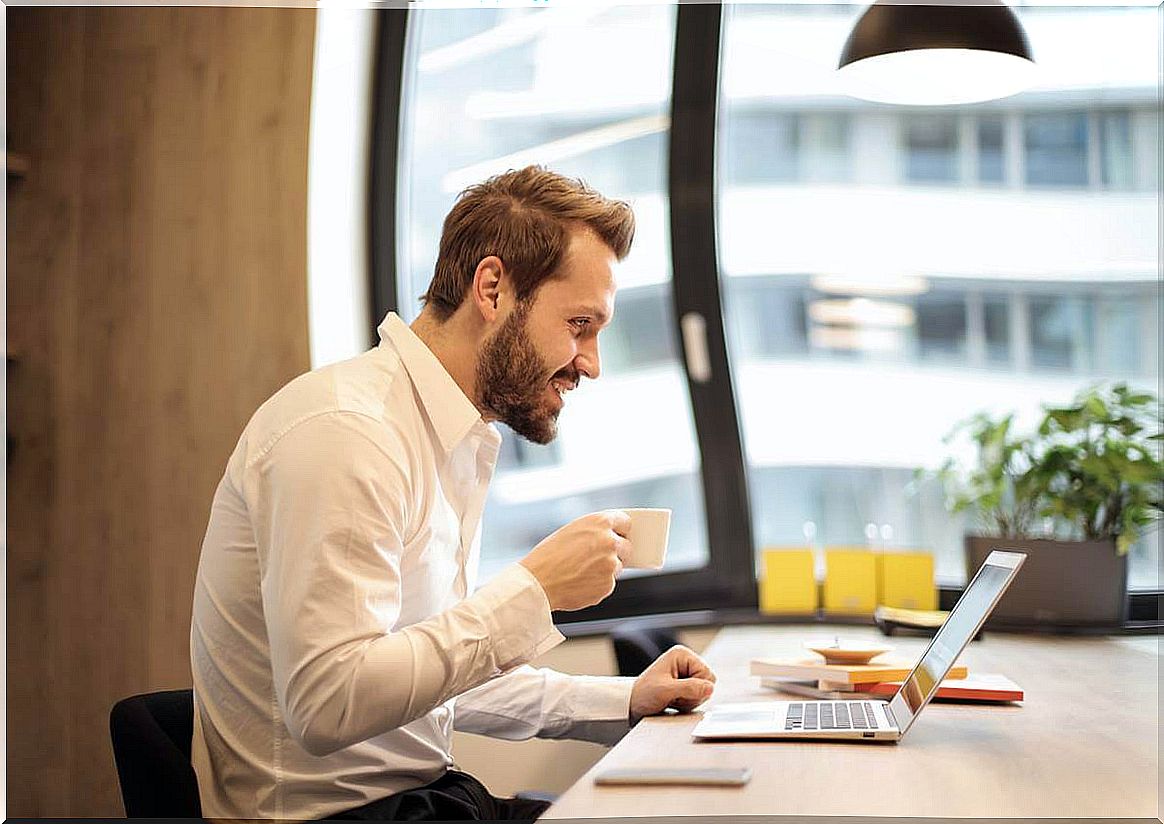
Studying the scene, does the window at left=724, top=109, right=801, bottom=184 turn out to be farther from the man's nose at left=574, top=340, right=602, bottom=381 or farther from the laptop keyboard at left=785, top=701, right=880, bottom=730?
the laptop keyboard at left=785, top=701, right=880, bottom=730

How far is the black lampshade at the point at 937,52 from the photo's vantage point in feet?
6.81

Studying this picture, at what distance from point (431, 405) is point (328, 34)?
1.80 meters

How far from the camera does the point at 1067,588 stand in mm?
2691

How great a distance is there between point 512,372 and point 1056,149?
215cm

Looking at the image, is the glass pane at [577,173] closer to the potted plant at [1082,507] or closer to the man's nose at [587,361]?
the potted plant at [1082,507]

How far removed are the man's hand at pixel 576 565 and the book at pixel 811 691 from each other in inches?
21.9

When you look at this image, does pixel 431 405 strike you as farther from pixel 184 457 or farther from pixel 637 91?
pixel 637 91

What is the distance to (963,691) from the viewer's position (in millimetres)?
1750

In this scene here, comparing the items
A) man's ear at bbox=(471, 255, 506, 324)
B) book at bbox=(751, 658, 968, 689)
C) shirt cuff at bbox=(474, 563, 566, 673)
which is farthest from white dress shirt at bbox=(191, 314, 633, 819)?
book at bbox=(751, 658, 968, 689)

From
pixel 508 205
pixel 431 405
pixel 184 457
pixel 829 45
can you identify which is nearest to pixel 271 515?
pixel 431 405

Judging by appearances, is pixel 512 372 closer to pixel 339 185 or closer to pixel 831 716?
pixel 831 716

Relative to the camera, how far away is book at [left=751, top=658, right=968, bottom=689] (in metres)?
1.78

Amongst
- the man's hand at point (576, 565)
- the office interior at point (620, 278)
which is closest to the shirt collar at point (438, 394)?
the man's hand at point (576, 565)

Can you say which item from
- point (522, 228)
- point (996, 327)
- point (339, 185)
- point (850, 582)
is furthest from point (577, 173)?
point (522, 228)
